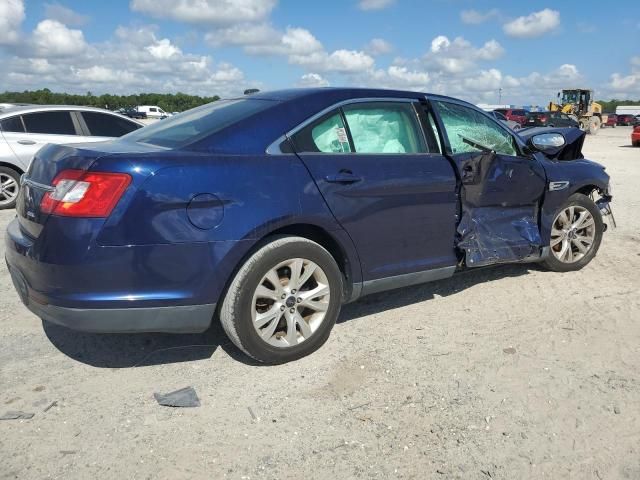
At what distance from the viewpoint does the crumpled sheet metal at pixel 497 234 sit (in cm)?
426

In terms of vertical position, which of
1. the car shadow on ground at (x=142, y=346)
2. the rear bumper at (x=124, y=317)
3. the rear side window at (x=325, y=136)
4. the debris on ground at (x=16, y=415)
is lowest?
the debris on ground at (x=16, y=415)

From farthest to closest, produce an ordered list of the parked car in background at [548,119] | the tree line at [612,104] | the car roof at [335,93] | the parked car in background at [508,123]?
the tree line at [612,104]
the parked car in background at [548,119]
the parked car in background at [508,123]
the car roof at [335,93]

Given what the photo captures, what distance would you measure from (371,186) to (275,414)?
59.5 inches

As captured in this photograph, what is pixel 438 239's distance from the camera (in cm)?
403

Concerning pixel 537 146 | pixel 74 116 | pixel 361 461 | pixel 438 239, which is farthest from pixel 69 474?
pixel 74 116

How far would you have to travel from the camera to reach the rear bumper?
2.88m

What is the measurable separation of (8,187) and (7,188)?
0.8 inches

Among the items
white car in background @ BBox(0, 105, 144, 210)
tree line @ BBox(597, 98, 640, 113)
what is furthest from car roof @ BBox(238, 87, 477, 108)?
tree line @ BBox(597, 98, 640, 113)

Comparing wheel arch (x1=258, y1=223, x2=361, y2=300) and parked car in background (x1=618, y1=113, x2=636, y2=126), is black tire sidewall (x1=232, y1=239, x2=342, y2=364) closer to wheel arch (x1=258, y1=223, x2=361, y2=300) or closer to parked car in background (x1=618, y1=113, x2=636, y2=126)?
wheel arch (x1=258, y1=223, x2=361, y2=300)

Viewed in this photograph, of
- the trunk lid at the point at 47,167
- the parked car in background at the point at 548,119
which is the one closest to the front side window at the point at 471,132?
the trunk lid at the point at 47,167

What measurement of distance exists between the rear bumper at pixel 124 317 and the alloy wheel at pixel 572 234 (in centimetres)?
341

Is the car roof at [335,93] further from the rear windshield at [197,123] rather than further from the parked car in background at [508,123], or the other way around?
the parked car in background at [508,123]

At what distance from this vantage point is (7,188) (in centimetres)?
842

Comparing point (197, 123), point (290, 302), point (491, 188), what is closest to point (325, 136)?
point (197, 123)
